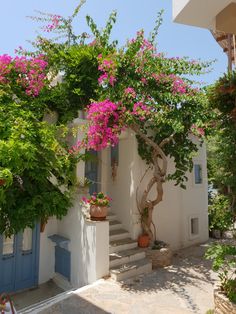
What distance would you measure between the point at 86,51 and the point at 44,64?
1620mm

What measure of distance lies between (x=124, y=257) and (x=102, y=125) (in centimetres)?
425

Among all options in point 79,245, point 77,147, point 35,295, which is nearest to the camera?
point 79,245

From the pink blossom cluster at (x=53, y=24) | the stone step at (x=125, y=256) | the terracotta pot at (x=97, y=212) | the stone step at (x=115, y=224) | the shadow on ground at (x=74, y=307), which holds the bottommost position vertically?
the shadow on ground at (x=74, y=307)

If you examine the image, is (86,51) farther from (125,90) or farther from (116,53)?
(125,90)

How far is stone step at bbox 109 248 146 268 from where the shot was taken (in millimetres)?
8336

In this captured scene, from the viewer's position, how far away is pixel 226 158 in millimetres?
6078

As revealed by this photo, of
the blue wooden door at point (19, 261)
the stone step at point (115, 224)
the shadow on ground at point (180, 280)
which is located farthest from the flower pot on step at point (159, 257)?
the blue wooden door at point (19, 261)

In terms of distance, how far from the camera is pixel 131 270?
807cm

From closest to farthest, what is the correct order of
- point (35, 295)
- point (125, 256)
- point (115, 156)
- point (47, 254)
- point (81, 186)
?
point (35, 295) < point (125, 256) < point (81, 186) < point (47, 254) < point (115, 156)

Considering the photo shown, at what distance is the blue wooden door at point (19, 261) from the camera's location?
8.52 m

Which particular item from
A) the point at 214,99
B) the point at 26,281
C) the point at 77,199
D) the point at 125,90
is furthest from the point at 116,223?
the point at 214,99

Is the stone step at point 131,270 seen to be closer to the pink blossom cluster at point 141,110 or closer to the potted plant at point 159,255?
the potted plant at point 159,255

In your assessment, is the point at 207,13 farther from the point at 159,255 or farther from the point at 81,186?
the point at 159,255

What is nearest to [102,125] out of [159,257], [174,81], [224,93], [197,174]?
[174,81]
